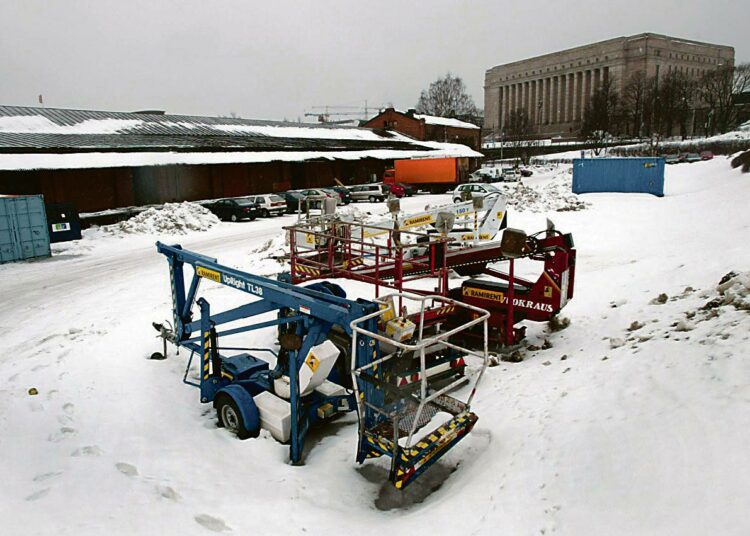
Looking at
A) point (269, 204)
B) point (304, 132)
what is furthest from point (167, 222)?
point (304, 132)

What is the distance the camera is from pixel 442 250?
10742mm

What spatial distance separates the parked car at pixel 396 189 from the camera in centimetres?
4006

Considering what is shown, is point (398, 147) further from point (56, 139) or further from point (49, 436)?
point (49, 436)

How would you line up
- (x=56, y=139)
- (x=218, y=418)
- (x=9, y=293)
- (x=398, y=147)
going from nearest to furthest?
(x=218, y=418), (x=9, y=293), (x=56, y=139), (x=398, y=147)

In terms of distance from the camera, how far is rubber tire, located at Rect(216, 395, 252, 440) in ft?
21.9

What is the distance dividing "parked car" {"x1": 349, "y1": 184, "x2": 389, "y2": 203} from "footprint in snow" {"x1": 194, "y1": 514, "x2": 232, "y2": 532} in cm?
3523

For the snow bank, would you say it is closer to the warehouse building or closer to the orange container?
the warehouse building

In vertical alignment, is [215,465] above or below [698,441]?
below

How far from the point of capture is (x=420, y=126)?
242ft

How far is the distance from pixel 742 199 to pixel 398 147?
37.8 meters

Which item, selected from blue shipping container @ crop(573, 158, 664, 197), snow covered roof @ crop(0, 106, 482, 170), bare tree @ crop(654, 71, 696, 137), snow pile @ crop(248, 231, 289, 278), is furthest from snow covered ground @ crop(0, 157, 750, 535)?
bare tree @ crop(654, 71, 696, 137)

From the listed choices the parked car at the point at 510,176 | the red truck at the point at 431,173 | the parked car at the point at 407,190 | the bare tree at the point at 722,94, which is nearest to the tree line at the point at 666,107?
the bare tree at the point at 722,94

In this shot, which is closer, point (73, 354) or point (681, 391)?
point (681, 391)

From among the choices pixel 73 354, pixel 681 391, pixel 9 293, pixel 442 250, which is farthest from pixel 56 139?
pixel 681 391
